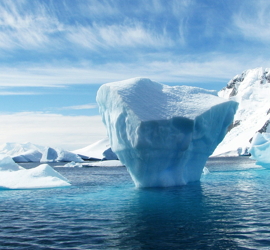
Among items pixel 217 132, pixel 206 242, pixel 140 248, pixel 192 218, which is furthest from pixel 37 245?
pixel 217 132

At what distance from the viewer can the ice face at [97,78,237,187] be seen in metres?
17.8

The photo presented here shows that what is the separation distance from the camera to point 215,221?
10797 mm

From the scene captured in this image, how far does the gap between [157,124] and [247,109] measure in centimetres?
12777

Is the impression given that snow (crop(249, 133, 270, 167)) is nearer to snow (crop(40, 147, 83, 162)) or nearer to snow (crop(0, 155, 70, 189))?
snow (crop(0, 155, 70, 189))

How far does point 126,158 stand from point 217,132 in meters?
5.92

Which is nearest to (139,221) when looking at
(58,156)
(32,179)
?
(32,179)

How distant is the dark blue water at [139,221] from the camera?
8672 mm

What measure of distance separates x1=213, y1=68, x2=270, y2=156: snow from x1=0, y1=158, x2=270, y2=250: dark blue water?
94575 millimetres

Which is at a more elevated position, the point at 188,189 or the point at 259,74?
the point at 259,74

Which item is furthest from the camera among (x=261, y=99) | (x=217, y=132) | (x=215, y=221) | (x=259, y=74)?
(x=259, y=74)

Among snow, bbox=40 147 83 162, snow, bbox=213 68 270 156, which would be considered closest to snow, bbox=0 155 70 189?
snow, bbox=40 147 83 162

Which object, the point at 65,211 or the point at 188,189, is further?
the point at 188,189

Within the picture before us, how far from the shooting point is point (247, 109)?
138750mm

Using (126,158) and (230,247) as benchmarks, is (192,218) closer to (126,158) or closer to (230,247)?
(230,247)
